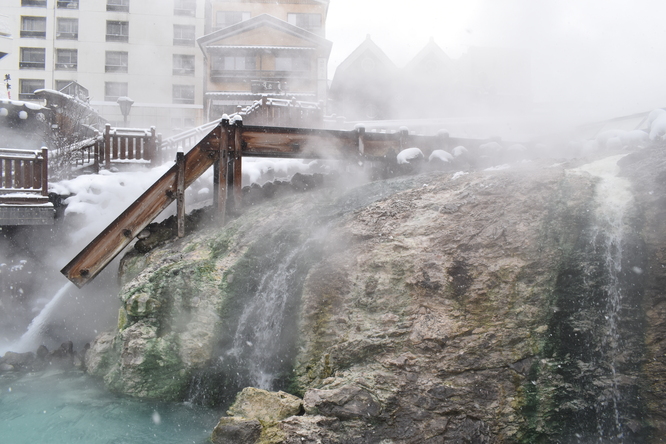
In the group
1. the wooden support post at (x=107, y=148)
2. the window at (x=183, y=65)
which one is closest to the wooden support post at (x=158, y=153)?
the wooden support post at (x=107, y=148)

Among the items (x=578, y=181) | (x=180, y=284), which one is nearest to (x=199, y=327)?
(x=180, y=284)

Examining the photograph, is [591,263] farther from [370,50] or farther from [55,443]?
[370,50]

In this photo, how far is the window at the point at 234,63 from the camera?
2159 centimetres

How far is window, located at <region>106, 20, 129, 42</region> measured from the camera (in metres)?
24.4

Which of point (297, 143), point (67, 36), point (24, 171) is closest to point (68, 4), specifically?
point (67, 36)

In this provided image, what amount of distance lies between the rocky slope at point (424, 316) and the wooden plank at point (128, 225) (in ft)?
1.24

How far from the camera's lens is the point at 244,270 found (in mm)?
5449

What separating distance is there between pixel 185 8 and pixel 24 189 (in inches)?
832

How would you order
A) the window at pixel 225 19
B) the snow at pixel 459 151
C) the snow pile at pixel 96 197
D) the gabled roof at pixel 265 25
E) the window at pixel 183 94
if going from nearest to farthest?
1. the snow at pixel 459 151
2. the snow pile at pixel 96 197
3. the gabled roof at pixel 265 25
4. the window at pixel 225 19
5. the window at pixel 183 94

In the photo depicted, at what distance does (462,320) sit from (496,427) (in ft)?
3.02

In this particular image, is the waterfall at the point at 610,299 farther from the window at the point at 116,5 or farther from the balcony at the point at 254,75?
the window at the point at 116,5

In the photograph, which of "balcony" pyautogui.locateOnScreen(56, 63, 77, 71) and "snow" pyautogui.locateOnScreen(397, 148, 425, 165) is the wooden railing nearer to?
"snow" pyautogui.locateOnScreen(397, 148, 425, 165)

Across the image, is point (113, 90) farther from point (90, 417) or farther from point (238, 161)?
point (90, 417)

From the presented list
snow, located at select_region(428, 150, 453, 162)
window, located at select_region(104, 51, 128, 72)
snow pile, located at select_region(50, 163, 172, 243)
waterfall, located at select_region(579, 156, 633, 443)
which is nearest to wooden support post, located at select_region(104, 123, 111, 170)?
snow pile, located at select_region(50, 163, 172, 243)
